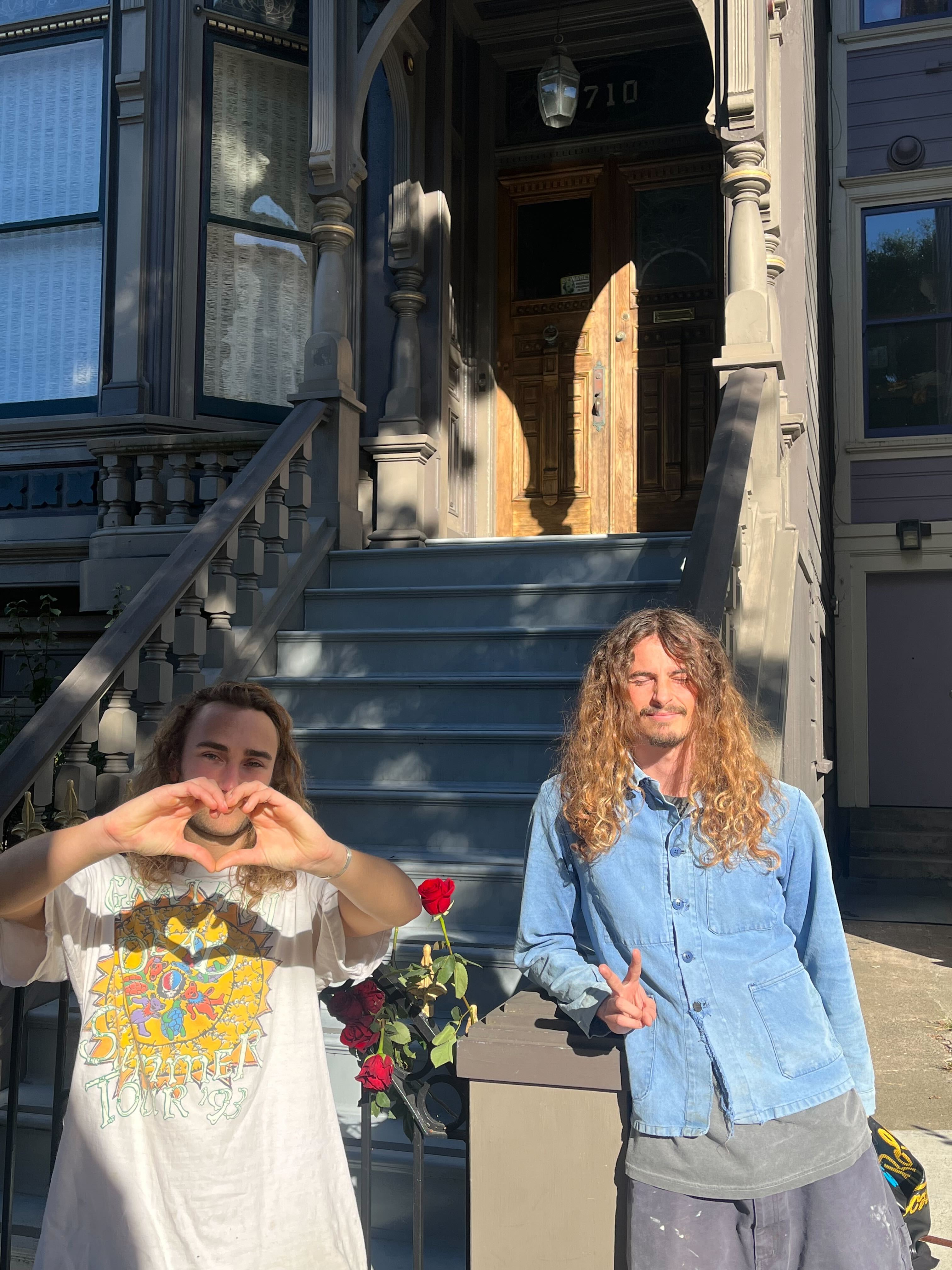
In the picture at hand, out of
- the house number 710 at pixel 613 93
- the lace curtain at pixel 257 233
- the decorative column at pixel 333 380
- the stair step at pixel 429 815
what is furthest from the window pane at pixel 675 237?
→ the stair step at pixel 429 815

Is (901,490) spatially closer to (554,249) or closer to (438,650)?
(554,249)

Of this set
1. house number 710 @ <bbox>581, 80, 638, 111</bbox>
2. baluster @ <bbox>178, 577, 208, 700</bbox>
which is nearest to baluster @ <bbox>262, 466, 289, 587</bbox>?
baluster @ <bbox>178, 577, 208, 700</bbox>

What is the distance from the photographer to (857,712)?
11219mm

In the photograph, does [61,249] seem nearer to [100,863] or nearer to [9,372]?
[9,372]

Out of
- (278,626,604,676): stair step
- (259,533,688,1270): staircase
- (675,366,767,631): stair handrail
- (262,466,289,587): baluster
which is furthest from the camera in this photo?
(262,466,289,587): baluster

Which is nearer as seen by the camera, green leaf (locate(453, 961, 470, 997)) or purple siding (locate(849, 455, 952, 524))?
green leaf (locate(453, 961, 470, 997))

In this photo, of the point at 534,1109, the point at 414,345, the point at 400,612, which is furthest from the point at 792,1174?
the point at 414,345

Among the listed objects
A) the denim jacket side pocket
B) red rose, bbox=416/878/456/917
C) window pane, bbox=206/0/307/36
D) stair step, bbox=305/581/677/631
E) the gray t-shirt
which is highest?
window pane, bbox=206/0/307/36

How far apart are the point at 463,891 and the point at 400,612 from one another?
6.45ft

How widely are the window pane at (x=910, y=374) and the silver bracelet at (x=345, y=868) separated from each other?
10.7 meters

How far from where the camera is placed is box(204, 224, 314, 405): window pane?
287 inches

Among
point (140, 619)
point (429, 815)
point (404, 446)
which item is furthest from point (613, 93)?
point (429, 815)

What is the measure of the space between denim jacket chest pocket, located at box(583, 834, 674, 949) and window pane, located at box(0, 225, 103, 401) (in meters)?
6.13

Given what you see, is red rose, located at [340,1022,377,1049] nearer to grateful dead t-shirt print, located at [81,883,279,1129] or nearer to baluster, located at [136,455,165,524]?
grateful dead t-shirt print, located at [81,883,279,1129]
